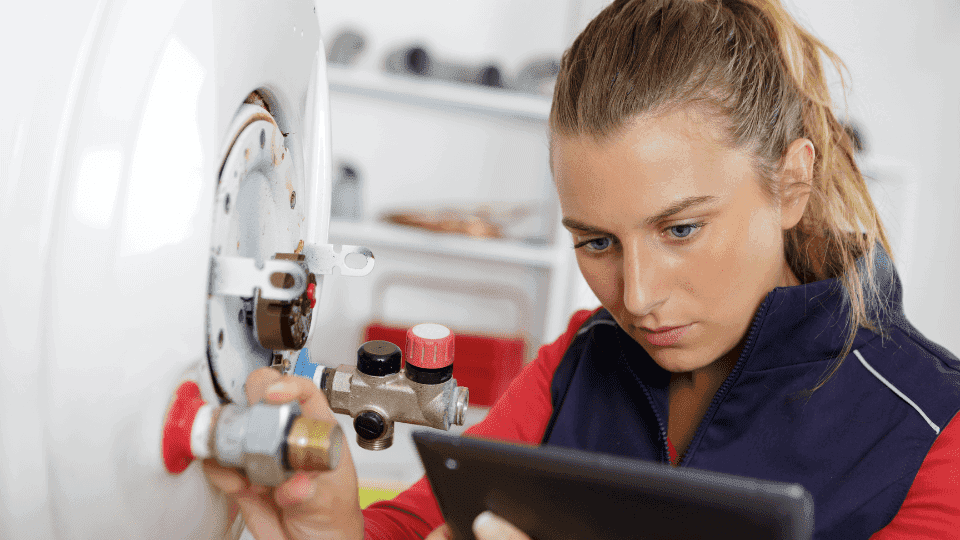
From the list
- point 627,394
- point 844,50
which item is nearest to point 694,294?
point 627,394

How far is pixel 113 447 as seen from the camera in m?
0.35

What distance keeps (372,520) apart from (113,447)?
0.41m

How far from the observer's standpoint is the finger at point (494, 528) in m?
0.45

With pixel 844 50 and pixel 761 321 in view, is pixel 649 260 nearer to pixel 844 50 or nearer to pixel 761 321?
pixel 761 321

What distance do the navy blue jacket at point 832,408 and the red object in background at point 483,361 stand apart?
2.97 feet

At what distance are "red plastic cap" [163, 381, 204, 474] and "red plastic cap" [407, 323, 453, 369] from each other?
171 millimetres

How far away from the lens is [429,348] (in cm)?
52

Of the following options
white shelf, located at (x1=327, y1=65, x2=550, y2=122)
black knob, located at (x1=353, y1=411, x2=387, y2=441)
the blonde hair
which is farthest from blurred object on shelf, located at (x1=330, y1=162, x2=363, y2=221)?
black knob, located at (x1=353, y1=411, x2=387, y2=441)

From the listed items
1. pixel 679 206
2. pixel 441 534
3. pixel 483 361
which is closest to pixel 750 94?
pixel 679 206

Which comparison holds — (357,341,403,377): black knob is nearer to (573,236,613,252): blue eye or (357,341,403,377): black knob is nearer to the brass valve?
the brass valve

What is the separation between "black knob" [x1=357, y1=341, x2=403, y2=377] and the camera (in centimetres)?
53

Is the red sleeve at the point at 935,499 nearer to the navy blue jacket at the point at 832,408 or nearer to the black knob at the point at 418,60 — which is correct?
the navy blue jacket at the point at 832,408

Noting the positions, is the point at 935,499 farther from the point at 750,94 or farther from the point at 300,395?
the point at 300,395

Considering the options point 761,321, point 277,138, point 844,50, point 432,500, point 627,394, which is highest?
point 844,50
